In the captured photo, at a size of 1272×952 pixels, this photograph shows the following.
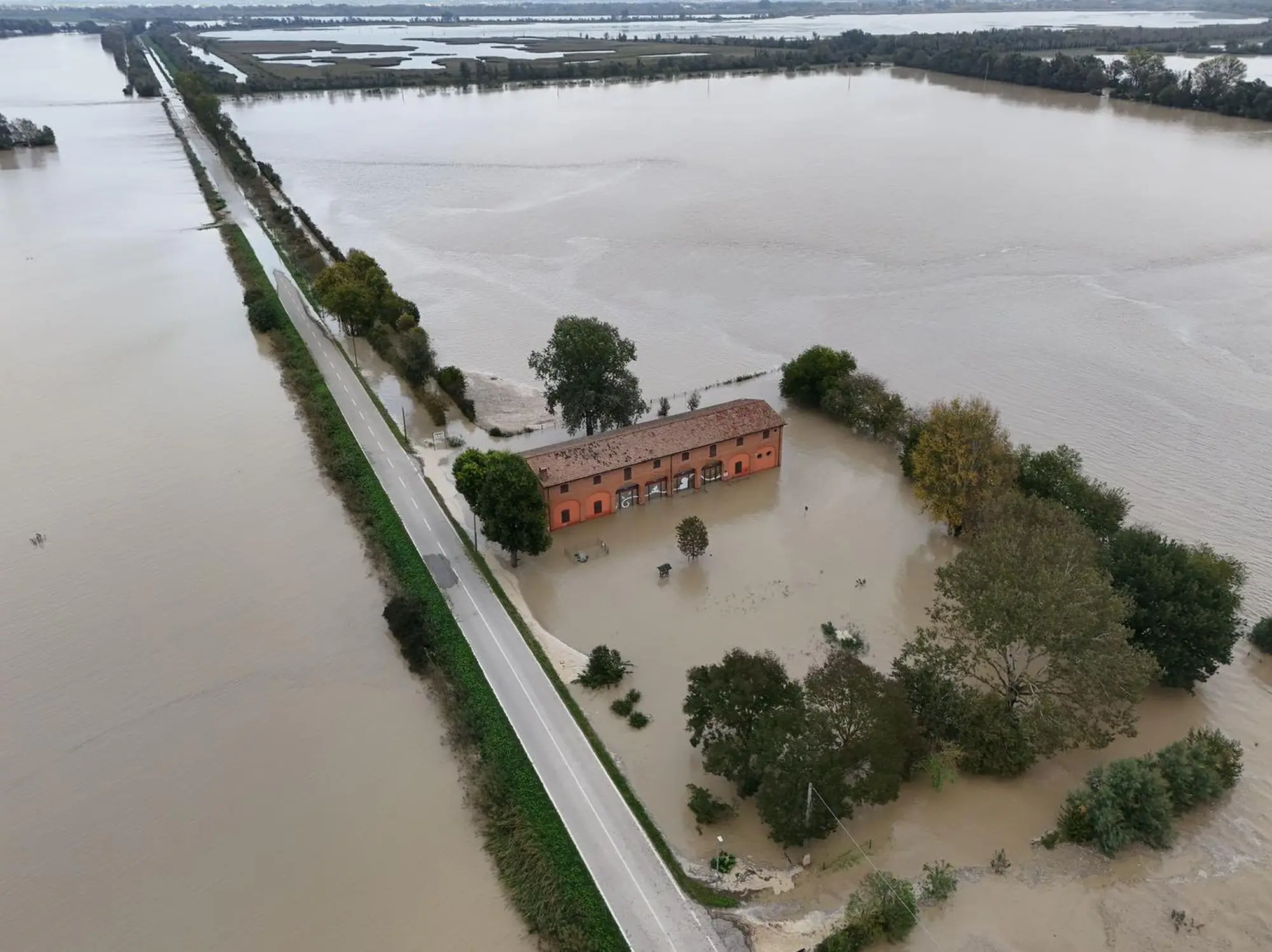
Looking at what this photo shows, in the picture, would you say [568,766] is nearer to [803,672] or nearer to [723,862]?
[723,862]

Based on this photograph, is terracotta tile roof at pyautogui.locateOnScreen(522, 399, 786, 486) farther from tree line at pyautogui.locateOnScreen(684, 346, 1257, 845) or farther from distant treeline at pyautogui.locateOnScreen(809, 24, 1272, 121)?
distant treeline at pyautogui.locateOnScreen(809, 24, 1272, 121)

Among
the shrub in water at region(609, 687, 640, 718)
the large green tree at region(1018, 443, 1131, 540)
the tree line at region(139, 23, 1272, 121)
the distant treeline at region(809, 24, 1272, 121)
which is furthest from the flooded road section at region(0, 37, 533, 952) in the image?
the distant treeline at region(809, 24, 1272, 121)

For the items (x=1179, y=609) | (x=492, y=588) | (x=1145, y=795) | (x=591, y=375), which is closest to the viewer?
(x=1145, y=795)

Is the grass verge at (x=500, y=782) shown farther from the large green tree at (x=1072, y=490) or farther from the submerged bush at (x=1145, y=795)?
the large green tree at (x=1072, y=490)

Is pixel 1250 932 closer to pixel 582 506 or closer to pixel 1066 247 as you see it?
pixel 582 506

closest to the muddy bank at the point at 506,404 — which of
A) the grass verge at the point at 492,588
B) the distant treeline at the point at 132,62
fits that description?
the grass verge at the point at 492,588

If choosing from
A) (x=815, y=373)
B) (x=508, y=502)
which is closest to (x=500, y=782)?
(x=508, y=502)
